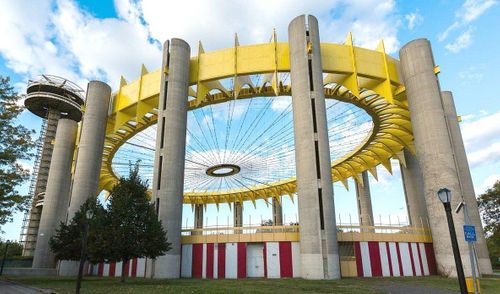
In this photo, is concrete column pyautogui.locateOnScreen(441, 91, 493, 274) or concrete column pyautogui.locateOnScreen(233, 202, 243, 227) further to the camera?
concrete column pyautogui.locateOnScreen(233, 202, 243, 227)

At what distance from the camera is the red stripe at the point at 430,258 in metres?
35.7

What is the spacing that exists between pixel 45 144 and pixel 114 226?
63824 mm

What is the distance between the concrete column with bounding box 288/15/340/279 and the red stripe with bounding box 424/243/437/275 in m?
13.4

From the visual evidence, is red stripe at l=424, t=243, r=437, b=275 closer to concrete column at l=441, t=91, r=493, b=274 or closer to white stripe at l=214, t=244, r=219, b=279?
concrete column at l=441, t=91, r=493, b=274

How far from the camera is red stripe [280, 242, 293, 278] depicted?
106 feet

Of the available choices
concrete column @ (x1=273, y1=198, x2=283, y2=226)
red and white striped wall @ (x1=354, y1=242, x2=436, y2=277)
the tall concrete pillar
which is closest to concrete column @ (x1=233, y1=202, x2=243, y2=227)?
concrete column @ (x1=273, y1=198, x2=283, y2=226)

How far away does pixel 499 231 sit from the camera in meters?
53.4

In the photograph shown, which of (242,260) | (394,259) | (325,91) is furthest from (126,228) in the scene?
(325,91)

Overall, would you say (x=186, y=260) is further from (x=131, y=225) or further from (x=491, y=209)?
(x=491, y=209)

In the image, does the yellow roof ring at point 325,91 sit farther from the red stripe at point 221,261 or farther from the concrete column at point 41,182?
the concrete column at point 41,182

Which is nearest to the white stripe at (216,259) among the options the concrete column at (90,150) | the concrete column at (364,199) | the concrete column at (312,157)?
the concrete column at (312,157)

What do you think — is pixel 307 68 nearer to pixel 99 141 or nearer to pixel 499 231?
pixel 99 141

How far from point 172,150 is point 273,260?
15074 millimetres

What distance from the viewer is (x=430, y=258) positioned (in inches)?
1417
